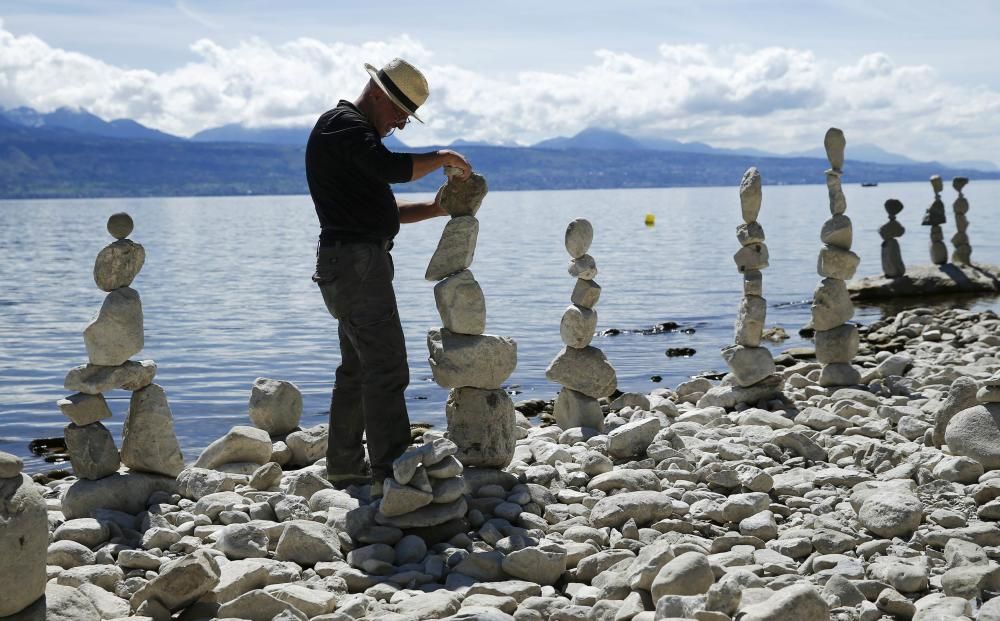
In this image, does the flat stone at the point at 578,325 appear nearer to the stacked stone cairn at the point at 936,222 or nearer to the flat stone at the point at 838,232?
the flat stone at the point at 838,232

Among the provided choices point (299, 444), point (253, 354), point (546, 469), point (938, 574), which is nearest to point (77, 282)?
point (253, 354)

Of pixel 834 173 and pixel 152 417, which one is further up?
pixel 834 173

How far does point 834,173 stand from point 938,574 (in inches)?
299

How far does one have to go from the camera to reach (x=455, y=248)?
26.7 feet

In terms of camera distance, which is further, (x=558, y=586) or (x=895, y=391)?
(x=895, y=391)

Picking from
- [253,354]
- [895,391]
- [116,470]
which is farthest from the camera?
[253,354]

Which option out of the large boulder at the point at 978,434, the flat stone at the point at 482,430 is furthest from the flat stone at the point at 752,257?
the flat stone at the point at 482,430

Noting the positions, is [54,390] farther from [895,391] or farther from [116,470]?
[895,391]

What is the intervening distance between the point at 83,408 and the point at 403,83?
3.34 meters

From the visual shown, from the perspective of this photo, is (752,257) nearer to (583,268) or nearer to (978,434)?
(583,268)

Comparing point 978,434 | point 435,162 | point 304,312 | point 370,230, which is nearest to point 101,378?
point 370,230

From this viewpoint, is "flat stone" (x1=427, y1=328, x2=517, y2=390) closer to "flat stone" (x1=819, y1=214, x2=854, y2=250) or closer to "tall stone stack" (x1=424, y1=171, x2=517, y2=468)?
"tall stone stack" (x1=424, y1=171, x2=517, y2=468)

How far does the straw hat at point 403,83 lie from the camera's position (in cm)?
720

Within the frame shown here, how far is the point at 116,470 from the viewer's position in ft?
26.2
